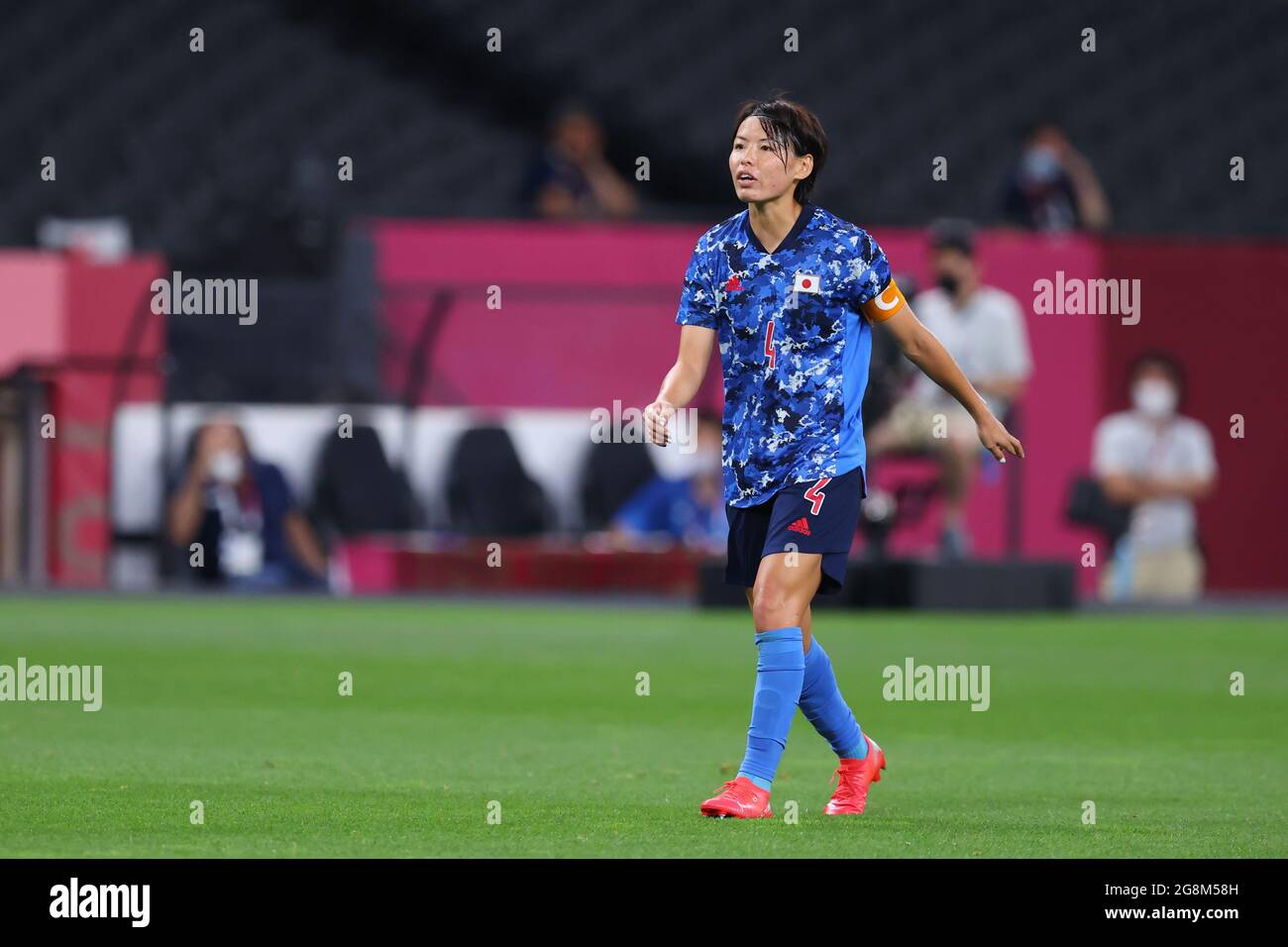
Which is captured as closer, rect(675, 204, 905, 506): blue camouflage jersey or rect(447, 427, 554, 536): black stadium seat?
rect(675, 204, 905, 506): blue camouflage jersey

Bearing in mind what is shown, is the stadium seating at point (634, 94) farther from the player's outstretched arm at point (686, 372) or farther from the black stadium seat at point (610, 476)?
the player's outstretched arm at point (686, 372)

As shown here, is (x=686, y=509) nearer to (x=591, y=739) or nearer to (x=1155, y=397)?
(x=1155, y=397)

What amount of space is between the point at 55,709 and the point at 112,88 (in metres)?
15.1

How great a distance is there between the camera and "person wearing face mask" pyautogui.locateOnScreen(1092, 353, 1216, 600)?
19.4 m

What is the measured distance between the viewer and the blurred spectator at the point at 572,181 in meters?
21.1

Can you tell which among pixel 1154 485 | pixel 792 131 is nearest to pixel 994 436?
pixel 792 131

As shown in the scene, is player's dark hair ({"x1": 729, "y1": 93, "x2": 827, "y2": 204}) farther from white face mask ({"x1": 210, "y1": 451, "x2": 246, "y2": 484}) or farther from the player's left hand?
white face mask ({"x1": 210, "y1": 451, "x2": 246, "y2": 484})

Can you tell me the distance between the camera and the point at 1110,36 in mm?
25672

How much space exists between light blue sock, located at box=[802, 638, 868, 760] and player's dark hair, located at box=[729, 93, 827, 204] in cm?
134

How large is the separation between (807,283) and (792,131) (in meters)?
0.44

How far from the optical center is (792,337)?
7004 millimetres

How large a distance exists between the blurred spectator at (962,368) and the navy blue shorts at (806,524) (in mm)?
8831

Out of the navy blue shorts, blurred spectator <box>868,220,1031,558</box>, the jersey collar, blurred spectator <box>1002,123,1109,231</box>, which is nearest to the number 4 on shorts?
the navy blue shorts

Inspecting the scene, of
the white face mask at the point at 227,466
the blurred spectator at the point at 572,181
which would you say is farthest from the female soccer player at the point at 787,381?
the blurred spectator at the point at 572,181
